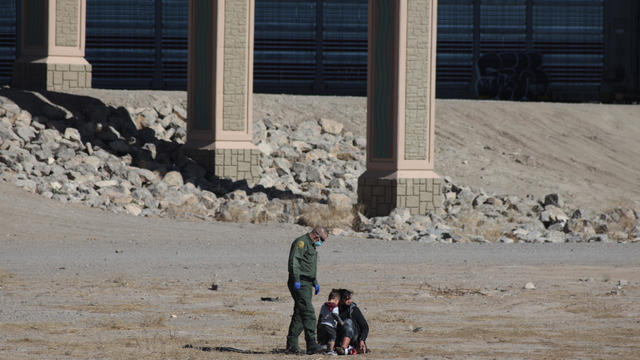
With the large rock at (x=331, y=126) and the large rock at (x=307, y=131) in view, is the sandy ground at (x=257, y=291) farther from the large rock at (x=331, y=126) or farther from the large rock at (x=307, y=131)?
the large rock at (x=331, y=126)

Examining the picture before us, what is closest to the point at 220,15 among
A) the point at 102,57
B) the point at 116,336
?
the point at 102,57

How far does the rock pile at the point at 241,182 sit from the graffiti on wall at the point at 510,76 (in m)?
13.4

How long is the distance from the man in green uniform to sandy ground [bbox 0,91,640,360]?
1.32 feet

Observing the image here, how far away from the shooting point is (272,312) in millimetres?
17391

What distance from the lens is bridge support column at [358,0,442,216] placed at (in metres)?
29.6

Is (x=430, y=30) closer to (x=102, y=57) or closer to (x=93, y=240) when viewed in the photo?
(x=93, y=240)

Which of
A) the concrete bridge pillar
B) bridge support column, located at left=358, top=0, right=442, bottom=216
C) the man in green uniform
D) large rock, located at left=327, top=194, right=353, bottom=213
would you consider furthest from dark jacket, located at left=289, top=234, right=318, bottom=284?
the concrete bridge pillar

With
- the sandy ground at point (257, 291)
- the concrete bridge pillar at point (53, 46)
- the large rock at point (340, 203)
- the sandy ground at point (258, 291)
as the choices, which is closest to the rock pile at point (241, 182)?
the large rock at point (340, 203)

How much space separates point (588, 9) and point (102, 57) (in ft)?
68.2

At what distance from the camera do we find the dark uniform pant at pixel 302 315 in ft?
45.7

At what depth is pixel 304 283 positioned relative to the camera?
45.9 feet

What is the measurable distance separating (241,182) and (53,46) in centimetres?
885

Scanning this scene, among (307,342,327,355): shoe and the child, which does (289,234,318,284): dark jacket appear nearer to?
the child

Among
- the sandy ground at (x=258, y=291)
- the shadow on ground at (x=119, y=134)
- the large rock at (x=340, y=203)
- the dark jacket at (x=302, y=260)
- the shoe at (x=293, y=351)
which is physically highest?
the shadow on ground at (x=119, y=134)
